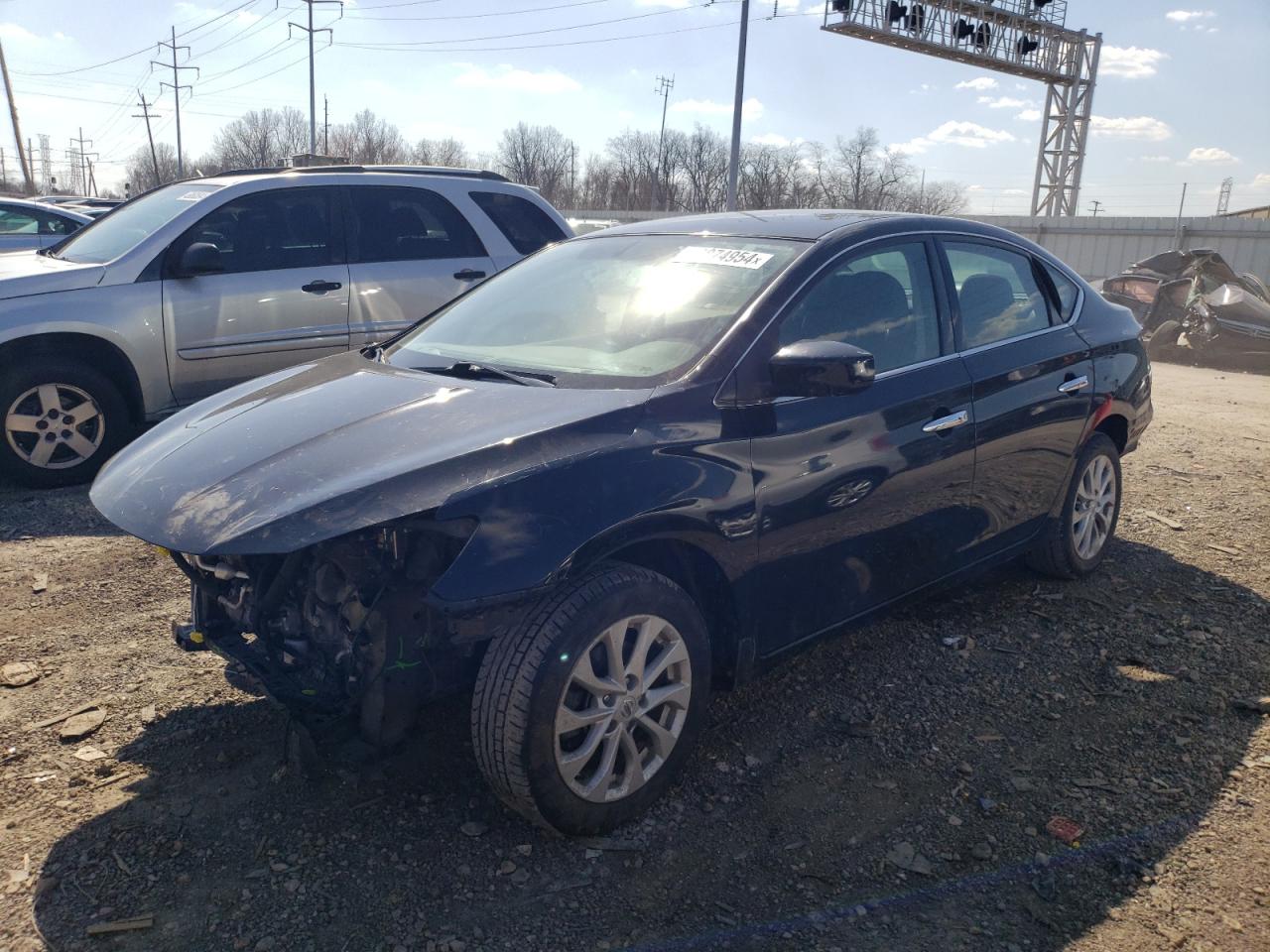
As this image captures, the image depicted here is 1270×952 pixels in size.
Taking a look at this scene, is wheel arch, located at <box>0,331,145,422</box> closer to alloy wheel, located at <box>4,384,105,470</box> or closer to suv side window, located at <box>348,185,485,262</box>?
alloy wheel, located at <box>4,384,105,470</box>

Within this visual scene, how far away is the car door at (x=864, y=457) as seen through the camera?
3055 millimetres

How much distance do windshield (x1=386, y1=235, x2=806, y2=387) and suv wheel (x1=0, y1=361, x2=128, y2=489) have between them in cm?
294

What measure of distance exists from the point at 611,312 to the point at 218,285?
12.4ft

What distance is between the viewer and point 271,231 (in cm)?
645

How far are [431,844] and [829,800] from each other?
119cm

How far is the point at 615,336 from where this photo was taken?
10.9 feet

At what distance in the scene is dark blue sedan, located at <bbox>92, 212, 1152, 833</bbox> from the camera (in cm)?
251

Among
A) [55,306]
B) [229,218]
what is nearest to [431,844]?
[55,306]

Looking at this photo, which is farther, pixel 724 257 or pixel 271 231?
pixel 271 231

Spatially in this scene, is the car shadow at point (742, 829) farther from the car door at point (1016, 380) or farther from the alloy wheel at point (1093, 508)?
the alloy wheel at point (1093, 508)

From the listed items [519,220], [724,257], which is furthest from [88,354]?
[724,257]

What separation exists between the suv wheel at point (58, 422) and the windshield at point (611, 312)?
294 cm

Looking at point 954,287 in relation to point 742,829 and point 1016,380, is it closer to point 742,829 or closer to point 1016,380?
point 1016,380

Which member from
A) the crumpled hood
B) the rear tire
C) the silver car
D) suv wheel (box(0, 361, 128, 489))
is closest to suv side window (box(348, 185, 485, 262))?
the crumpled hood
